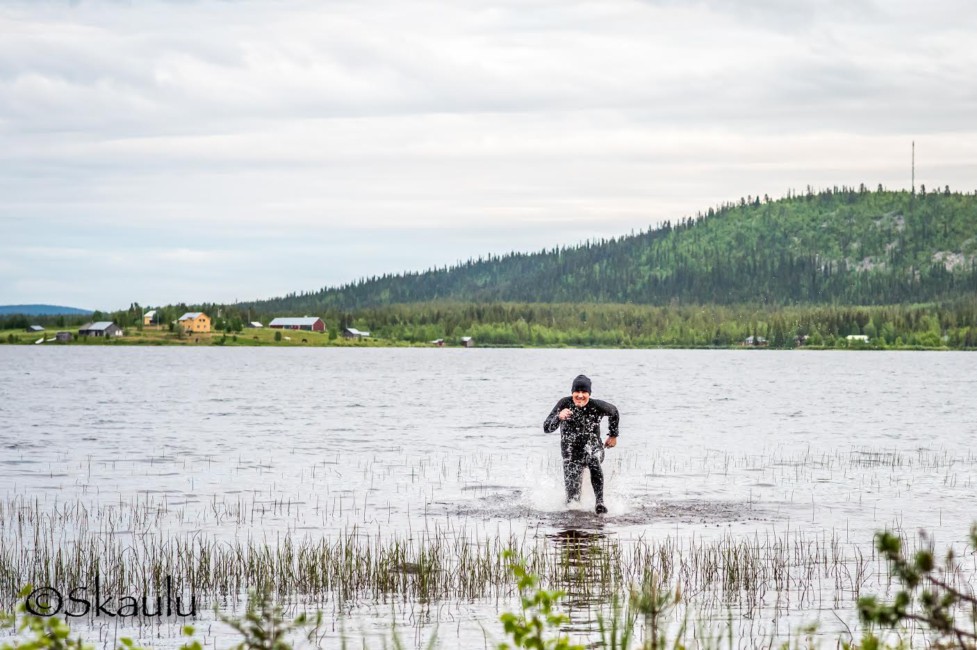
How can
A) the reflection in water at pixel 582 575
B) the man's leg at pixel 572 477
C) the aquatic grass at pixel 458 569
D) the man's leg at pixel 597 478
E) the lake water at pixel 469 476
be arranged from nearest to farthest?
the reflection in water at pixel 582 575 → the aquatic grass at pixel 458 569 → the lake water at pixel 469 476 → the man's leg at pixel 597 478 → the man's leg at pixel 572 477

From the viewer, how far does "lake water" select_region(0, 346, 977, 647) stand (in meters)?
19.9

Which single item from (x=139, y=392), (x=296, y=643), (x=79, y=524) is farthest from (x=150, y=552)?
(x=139, y=392)

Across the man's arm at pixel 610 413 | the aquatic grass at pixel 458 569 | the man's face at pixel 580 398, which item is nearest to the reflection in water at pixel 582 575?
the aquatic grass at pixel 458 569

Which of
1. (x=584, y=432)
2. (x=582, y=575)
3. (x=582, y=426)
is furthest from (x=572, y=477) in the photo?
(x=582, y=575)

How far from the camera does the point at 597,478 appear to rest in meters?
21.5

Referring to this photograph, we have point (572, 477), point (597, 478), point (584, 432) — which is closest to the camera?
point (584, 432)

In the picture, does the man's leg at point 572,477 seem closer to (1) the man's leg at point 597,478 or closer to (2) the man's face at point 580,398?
(1) the man's leg at point 597,478

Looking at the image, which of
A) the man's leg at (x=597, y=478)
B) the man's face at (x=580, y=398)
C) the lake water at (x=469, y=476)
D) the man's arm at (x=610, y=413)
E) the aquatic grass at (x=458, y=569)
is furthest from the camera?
the man's leg at (x=597, y=478)

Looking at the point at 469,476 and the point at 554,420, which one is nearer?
the point at 554,420

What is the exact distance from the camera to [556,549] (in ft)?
59.7

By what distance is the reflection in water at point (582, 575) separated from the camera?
44.5 ft

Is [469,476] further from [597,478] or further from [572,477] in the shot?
[597,478]

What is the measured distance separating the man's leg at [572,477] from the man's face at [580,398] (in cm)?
154

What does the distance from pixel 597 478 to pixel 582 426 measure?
1742 mm
